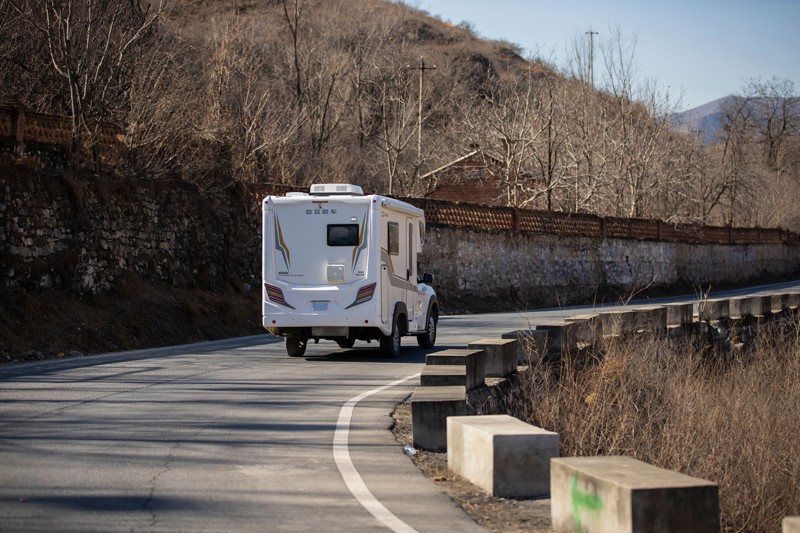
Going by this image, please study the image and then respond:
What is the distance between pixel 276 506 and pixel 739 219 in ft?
254

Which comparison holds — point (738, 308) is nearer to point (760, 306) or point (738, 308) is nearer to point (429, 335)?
point (760, 306)

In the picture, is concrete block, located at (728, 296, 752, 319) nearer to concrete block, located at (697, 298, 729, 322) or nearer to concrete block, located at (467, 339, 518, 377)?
concrete block, located at (697, 298, 729, 322)

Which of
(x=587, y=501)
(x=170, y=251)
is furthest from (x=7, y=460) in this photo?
(x=170, y=251)

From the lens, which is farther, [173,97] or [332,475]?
[173,97]

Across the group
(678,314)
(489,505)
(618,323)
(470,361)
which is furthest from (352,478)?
(678,314)

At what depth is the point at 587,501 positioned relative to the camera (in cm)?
634

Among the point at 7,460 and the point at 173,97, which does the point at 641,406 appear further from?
the point at 173,97

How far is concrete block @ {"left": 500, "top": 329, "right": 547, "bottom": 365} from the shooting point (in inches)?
592

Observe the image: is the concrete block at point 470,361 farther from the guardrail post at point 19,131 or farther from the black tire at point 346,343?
the guardrail post at point 19,131

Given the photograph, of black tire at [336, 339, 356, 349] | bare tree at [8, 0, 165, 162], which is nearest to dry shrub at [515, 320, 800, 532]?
black tire at [336, 339, 356, 349]

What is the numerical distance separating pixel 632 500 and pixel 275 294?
13.1m

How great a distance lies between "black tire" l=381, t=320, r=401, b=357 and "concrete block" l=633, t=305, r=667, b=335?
16.8ft

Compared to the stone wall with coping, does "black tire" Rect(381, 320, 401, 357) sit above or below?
Result: below

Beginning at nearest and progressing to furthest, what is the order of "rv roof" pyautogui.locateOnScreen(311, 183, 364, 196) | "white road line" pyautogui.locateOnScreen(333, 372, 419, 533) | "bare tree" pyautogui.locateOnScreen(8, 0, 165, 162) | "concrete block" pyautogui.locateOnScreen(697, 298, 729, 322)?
"white road line" pyautogui.locateOnScreen(333, 372, 419, 533) → "rv roof" pyautogui.locateOnScreen(311, 183, 364, 196) → "bare tree" pyautogui.locateOnScreen(8, 0, 165, 162) → "concrete block" pyautogui.locateOnScreen(697, 298, 729, 322)
